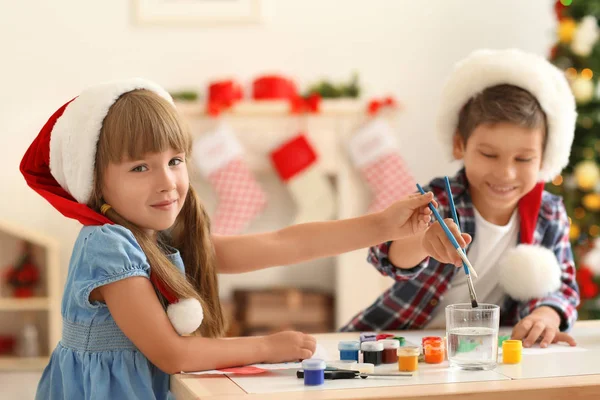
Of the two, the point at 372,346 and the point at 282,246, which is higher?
the point at 282,246

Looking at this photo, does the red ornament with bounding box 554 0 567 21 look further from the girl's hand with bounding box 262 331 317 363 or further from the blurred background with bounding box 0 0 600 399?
the girl's hand with bounding box 262 331 317 363

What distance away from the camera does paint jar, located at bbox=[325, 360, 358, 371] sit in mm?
1341

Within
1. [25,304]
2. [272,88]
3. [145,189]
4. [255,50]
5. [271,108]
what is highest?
[255,50]

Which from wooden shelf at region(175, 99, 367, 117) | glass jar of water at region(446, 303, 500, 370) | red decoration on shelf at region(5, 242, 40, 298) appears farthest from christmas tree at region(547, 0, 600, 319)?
glass jar of water at region(446, 303, 500, 370)

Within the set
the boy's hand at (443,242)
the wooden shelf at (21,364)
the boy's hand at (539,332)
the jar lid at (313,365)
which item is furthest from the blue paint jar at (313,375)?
the wooden shelf at (21,364)

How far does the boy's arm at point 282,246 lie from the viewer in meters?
1.70

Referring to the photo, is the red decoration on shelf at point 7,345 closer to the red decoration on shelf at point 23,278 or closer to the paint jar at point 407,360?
the red decoration on shelf at point 23,278

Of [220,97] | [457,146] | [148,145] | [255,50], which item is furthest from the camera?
[255,50]

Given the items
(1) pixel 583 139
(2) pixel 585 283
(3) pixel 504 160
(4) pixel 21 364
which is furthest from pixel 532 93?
(4) pixel 21 364

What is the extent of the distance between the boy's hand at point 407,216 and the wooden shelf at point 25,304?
2.65 m

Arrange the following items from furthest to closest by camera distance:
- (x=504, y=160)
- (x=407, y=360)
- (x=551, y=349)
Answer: (x=504, y=160), (x=551, y=349), (x=407, y=360)

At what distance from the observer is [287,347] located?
1402 mm

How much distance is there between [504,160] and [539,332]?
17.0 inches

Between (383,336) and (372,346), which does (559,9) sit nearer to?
(383,336)
